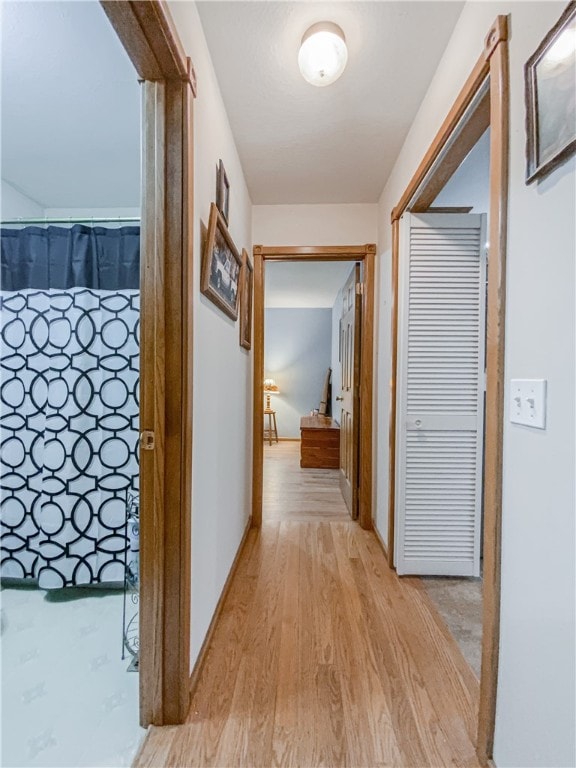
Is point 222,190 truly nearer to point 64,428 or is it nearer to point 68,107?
point 68,107

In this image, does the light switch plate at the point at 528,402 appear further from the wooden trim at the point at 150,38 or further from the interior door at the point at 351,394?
the interior door at the point at 351,394

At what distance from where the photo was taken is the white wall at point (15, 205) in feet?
7.42

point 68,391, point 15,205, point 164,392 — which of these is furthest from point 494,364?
point 15,205

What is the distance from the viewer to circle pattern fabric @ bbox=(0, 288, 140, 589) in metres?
1.77

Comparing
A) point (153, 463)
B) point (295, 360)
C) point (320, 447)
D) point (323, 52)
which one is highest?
point (323, 52)

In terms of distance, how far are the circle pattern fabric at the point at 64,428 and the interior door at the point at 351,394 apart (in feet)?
5.67

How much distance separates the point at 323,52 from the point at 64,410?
196cm

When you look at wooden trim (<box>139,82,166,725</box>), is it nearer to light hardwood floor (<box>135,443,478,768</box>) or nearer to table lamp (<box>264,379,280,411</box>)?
light hardwood floor (<box>135,443,478,768</box>)

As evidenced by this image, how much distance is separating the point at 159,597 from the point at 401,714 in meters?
0.91

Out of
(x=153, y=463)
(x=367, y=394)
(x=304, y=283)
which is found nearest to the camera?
(x=153, y=463)

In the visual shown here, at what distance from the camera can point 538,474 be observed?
32.9 inches

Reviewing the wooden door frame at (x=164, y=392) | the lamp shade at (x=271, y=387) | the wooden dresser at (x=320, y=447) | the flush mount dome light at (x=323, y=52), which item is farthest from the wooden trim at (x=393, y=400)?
the lamp shade at (x=271, y=387)

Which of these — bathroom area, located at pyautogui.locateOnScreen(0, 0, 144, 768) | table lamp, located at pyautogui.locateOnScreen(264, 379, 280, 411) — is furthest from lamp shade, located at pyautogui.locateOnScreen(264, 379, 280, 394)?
bathroom area, located at pyautogui.locateOnScreen(0, 0, 144, 768)

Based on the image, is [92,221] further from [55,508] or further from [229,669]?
[229,669]
